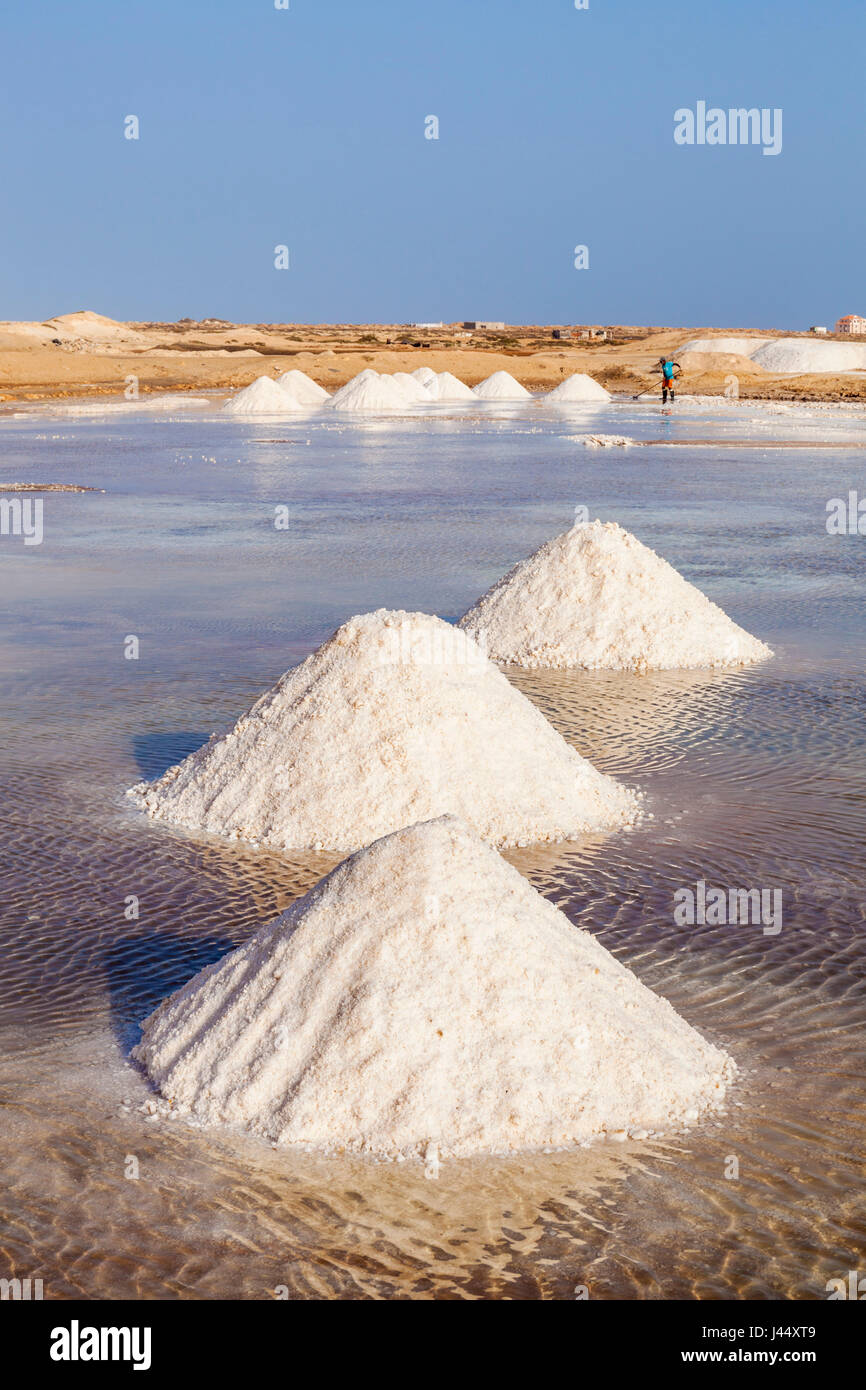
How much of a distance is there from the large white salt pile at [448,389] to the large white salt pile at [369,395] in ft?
16.0

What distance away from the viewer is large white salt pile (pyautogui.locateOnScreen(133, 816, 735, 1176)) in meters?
3.78

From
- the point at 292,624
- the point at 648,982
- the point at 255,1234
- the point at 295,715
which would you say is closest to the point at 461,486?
the point at 292,624

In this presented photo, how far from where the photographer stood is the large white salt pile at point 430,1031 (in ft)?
Answer: 12.4

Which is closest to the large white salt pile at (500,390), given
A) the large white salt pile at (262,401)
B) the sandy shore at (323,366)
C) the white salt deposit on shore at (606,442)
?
the sandy shore at (323,366)

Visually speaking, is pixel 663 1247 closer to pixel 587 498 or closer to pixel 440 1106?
pixel 440 1106

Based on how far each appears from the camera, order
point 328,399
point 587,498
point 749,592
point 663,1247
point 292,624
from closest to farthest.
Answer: point 663,1247 → point 292,624 → point 749,592 → point 587,498 → point 328,399

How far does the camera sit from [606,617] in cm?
964

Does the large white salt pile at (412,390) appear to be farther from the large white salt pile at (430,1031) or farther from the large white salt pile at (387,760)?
the large white salt pile at (430,1031)

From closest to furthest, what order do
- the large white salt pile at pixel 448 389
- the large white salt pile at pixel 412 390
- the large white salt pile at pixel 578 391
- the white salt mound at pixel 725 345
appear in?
the large white salt pile at pixel 412 390, the large white salt pile at pixel 578 391, the large white salt pile at pixel 448 389, the white salt mound at pixel 725 345

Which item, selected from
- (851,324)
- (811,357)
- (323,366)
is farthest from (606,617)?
(851,324)

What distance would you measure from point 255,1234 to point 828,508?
1598cm

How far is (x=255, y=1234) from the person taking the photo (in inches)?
134
